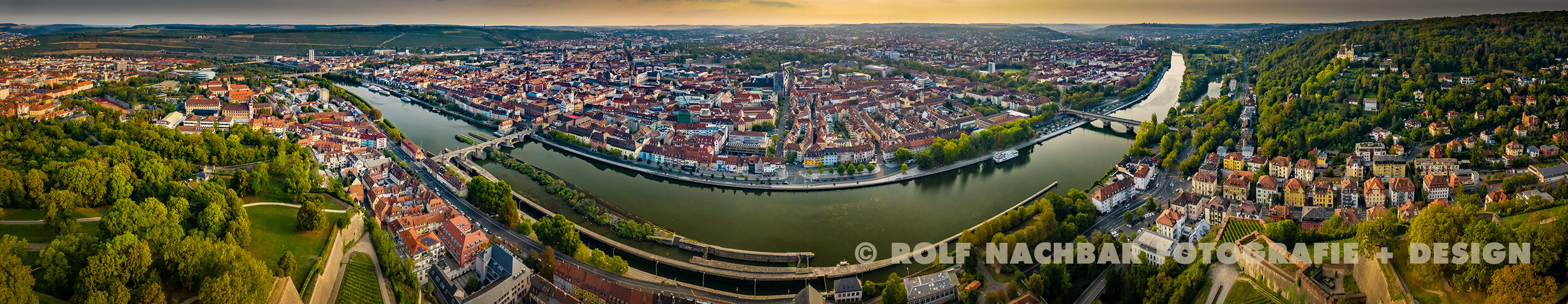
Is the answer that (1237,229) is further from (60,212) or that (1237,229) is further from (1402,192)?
(60,212)

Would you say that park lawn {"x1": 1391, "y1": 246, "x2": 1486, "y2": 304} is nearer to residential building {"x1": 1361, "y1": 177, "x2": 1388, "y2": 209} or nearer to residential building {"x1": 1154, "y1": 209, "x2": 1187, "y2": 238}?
residential building {"x1": 1154, "y1": 209, "x2": 1187, "y2": 238}

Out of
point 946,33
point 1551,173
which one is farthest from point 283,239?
point 946,33

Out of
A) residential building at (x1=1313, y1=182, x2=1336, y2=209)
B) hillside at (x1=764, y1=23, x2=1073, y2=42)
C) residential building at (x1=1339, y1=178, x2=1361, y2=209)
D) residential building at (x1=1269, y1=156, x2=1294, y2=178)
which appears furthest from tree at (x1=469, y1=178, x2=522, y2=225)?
hillside at (x1=764, y1=23, x2=1073, y2=42)

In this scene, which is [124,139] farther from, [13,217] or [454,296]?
[454,296]

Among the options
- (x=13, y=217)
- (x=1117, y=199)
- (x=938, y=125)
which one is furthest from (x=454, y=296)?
(x=938, y=125)

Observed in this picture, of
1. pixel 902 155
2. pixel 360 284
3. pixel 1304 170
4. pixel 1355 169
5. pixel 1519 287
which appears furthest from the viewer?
pixel 902 155

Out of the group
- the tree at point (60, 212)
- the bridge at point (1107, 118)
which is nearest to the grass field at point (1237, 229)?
the bridge at point (1107, 118)

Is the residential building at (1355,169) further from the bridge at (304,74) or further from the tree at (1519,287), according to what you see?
the bridge at (304,74)
